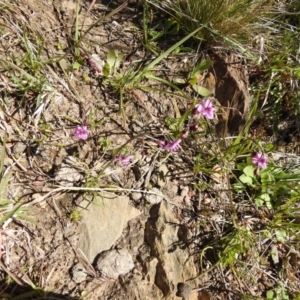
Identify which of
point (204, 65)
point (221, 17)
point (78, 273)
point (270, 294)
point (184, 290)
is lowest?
point (270, 294)

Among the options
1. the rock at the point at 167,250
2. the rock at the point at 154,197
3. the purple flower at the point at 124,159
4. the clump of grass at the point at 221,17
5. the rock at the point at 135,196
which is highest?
the clump of grass at the point at 221,17

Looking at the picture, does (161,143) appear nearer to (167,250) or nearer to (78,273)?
(167,250)

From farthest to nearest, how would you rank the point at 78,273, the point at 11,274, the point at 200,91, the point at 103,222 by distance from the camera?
the point at 200,91, the point at 103,222, the point at 78,273, the point at 11,274

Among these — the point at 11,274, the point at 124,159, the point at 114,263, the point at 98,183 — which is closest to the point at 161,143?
the point at 124,159

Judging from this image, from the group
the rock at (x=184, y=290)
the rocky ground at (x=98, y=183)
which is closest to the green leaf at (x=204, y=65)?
the rocky ground at (x=98, y=183)

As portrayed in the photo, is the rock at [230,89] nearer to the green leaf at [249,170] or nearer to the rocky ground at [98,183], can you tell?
the rocky ground at [98,183]

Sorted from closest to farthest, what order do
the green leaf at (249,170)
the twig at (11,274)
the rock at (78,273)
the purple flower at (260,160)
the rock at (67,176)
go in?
the twig at (11,274)
the rock at (78,273)
the rock at (67,176)
the purple flower at (260,160)
the green leaf at (249,170)

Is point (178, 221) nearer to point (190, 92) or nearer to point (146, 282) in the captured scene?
point (146, 282)

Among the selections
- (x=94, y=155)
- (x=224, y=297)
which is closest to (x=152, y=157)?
(x=94, y=155)
